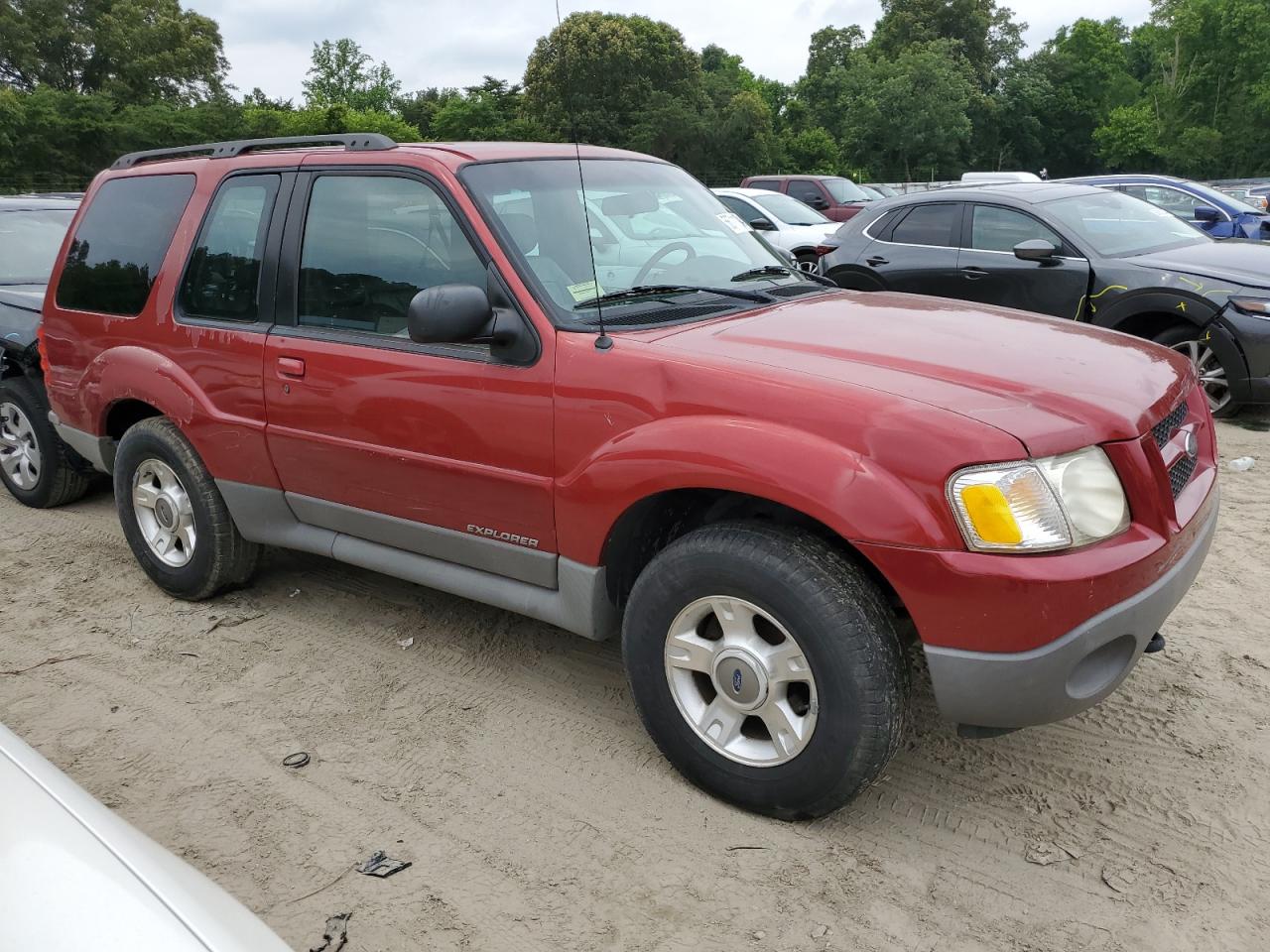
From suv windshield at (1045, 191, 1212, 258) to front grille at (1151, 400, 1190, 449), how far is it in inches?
181

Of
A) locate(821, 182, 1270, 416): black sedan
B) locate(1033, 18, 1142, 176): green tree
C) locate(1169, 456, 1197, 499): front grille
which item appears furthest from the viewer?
locate(1033, 18, 1142, 176): green tree

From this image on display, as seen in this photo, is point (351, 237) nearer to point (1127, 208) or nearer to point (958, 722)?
point (958, 722)

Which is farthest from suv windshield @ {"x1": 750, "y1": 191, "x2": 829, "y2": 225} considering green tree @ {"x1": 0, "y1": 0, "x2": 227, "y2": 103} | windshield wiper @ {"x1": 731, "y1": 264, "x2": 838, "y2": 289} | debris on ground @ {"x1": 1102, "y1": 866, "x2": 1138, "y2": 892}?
green tree @ {"x1": 0, "y1": 0, "x2": 227, "y2": 103}

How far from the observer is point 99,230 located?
4715 millimetres

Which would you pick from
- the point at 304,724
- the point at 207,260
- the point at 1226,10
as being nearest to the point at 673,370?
the point at 304,724

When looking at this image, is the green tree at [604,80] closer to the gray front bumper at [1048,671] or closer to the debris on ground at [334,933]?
the gray front bumper at [1048,671]

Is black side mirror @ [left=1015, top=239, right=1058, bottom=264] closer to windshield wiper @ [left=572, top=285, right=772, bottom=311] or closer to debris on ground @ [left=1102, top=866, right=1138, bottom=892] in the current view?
windshield wiper @ [left=572, top=285, right=772, bottom=311]

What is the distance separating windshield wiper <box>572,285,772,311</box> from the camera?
3.33 meters

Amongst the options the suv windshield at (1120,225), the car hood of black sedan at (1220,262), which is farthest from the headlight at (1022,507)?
the suv windshield at (1120,225)

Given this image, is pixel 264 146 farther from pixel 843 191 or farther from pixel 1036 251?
pixel 843 191

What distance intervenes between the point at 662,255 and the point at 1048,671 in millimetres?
1893

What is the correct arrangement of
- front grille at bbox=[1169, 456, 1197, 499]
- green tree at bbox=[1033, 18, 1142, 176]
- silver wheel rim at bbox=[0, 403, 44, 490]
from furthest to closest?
green tree at bbox=[1033, 18, 1142, 176] < silver wheel rim at bbox=[0, 403, 44, 490] < front grille at bbox=[1169, 456, 1197, 499]

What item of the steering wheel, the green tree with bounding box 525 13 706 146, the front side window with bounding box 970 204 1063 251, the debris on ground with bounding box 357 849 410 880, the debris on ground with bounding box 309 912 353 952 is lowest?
the debris on ground with bounding box 357 849 410 880

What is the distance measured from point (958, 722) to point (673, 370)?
1203mm
